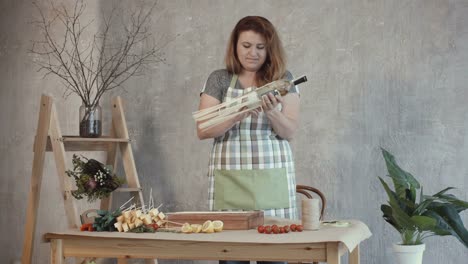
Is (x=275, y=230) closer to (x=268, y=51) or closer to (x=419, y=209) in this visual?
(x=268, y=51)

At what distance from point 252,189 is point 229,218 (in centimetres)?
54

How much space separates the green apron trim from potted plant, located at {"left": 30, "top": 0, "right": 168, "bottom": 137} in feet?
5.44

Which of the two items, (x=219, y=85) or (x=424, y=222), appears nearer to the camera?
(x=219, y=85)

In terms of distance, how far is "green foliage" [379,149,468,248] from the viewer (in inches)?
148

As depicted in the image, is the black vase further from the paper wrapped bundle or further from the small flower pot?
the small flower pot

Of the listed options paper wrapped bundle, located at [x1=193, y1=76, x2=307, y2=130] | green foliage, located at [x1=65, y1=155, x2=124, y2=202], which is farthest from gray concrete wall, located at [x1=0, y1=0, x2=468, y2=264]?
paper wrapped bundle, located at [x1=193, y1=76, x2=307, y2=130]

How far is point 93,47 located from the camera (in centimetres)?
484

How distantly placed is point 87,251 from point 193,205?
83.4 inches

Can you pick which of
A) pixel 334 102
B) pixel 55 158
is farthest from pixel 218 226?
pixel 334 102

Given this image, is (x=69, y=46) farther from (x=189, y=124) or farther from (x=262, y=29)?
(x=262, y=29)

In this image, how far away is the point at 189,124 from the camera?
15.5ft

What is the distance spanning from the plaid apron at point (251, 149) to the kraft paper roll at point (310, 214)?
2.10 ft

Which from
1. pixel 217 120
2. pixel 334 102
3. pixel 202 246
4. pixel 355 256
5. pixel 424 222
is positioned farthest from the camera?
pixel 334 102

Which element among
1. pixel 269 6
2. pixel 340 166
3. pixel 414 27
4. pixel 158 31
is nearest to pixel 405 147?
pixel 340 166
